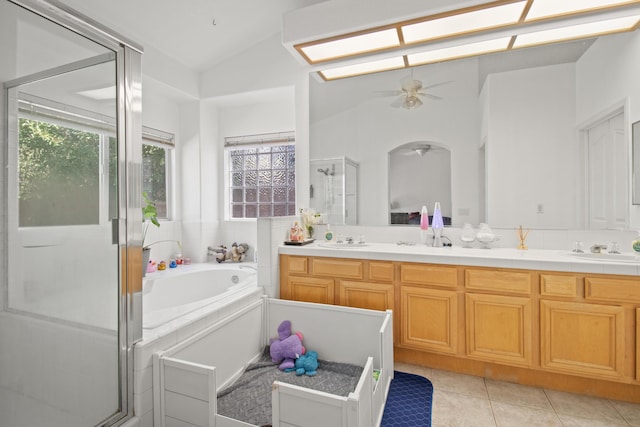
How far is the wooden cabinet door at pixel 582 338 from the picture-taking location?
1722 mm

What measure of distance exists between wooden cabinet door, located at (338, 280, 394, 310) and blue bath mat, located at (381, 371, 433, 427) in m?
0.47

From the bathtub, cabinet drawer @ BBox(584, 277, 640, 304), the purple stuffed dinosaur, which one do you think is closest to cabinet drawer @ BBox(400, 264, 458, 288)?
cabinet drawer @ BBox(584, 277, 640, 304)

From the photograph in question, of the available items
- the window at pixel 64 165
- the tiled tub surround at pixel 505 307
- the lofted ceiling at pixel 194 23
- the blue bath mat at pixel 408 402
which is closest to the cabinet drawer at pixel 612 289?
the tiled tub surround at pixel 505 307

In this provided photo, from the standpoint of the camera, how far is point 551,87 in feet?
7.23

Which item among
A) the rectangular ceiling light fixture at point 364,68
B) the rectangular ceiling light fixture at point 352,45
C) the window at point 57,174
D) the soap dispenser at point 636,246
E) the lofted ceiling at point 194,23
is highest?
the lofted ceiling at point 194,23

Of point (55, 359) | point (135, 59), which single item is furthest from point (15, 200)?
point (135, 59)

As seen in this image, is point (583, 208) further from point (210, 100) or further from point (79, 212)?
point (210, 100)

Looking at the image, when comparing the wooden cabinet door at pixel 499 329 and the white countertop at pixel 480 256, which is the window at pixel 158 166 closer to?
the white countertop at pixel 480 256

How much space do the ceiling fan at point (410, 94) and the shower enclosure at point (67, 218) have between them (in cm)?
195

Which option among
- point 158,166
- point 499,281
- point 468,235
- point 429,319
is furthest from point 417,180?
point 158,166

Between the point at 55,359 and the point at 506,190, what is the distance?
2791 mm

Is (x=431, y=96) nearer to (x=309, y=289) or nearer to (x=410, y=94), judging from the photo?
(x=410, y=94)

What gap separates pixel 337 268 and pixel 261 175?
179cm

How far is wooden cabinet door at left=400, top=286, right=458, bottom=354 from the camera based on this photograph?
2.03m
